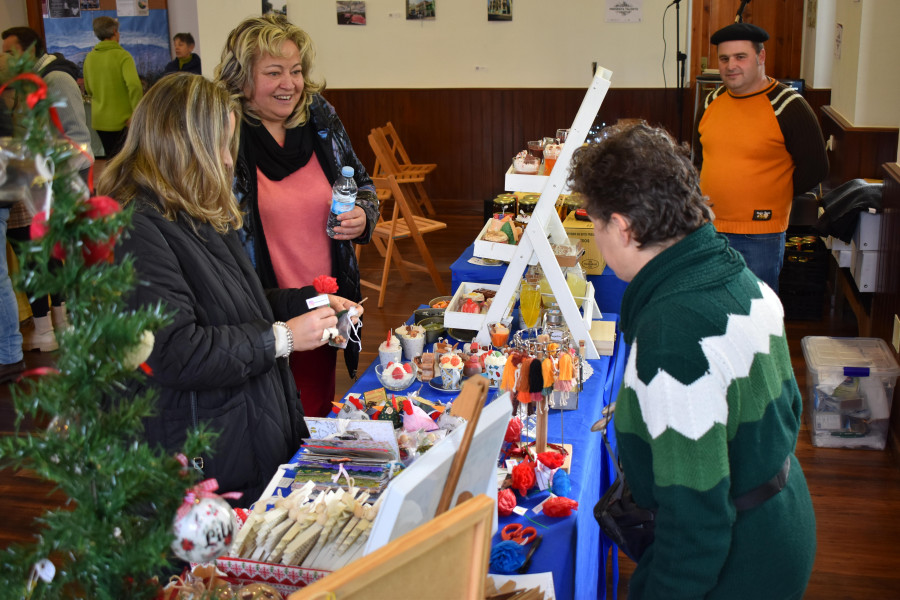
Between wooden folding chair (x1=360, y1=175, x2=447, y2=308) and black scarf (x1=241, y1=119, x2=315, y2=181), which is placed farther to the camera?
wooden folding chair (x1=360, y1=175, x2=447, y2=308)

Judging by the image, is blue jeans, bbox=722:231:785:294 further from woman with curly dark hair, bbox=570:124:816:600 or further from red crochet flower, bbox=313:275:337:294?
woman with curly dark hair, bbox=570:124:816:600

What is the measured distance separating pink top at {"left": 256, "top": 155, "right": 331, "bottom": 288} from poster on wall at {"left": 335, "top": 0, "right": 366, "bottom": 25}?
5.90 metres

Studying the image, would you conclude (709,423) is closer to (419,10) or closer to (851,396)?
(851,396)

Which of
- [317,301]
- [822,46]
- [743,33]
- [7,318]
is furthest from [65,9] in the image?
[317,301]

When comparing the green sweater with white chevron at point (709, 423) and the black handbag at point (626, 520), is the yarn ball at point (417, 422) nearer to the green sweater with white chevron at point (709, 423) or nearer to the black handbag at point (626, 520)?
the black handbag at point (626, 520)

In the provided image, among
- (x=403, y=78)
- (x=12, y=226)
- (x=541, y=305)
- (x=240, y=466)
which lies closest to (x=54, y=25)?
(x=403, y=78)

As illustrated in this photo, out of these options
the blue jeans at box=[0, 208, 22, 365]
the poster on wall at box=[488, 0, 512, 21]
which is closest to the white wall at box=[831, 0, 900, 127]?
the poster on wall at box=[488, 0, 512, 21]

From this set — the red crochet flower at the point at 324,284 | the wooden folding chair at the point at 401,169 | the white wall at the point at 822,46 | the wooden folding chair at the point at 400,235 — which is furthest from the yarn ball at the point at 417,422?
the white wall at the point at 822,46

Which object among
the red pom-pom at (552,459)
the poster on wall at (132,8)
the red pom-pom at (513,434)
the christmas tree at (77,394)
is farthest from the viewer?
the poster on wall at (132,8)

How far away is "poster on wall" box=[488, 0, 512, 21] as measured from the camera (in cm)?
800

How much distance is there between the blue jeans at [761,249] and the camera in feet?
13.1

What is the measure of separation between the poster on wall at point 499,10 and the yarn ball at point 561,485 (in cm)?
676

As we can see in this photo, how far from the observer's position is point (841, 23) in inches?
215

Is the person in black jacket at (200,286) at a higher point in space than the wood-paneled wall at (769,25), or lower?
lower
